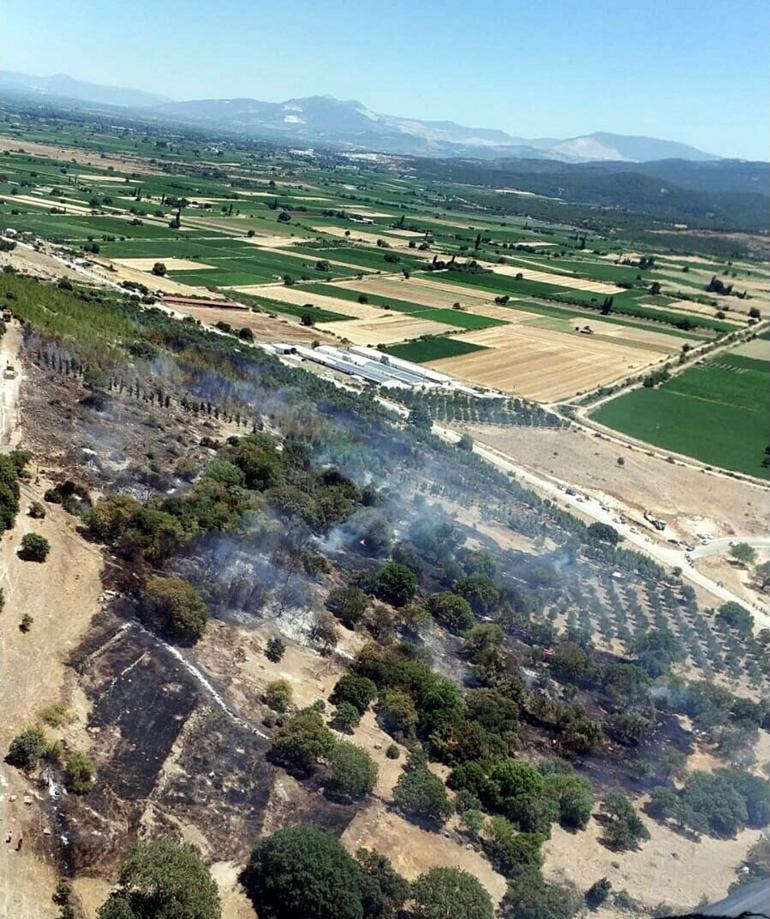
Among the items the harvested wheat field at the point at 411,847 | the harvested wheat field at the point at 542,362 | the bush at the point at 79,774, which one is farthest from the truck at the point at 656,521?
the bush at the point at 79,774

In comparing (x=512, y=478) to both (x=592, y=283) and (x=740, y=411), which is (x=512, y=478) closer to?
(x=740, y=411)

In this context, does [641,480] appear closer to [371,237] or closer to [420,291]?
[420,291]

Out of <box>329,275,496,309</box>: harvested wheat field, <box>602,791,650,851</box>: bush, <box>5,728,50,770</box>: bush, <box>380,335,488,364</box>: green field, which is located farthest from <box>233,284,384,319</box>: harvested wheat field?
<box>5,728,50,770</box>: bush

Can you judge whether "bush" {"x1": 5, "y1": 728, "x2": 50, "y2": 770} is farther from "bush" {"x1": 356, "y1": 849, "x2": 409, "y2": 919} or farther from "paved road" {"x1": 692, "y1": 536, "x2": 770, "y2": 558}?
"paved road" {"x1": 692, "y1": 536, "x2": 770, "y2": 558}

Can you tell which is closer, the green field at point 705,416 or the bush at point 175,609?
the bush at point 175,609

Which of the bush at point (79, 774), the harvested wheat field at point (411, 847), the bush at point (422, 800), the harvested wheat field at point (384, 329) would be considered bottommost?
the harvested wheat field at point (411, 847)

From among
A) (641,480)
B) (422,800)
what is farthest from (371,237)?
(422,800)

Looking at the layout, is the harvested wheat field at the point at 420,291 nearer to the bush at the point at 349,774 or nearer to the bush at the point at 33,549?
the bush at the point at 33,549

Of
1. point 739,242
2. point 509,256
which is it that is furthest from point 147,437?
point 509,256
